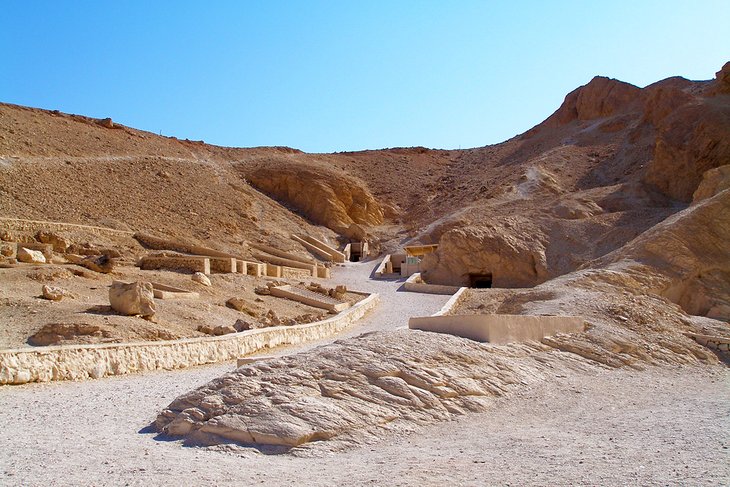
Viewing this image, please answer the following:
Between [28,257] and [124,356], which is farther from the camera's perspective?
[28,257]

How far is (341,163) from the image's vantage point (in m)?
61.4

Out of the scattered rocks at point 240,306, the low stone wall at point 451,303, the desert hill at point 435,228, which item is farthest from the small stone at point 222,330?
the low stone wall at point 451,303

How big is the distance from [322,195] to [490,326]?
3740 centimetres

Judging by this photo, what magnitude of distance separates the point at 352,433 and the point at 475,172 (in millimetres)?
52417

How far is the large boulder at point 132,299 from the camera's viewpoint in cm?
1527

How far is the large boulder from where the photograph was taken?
50.1ft

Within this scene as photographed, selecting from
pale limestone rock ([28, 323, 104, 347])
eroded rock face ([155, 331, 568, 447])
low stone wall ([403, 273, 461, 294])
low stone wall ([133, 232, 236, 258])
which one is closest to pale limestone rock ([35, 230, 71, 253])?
low stone wall ([133, 232, 236, 258])

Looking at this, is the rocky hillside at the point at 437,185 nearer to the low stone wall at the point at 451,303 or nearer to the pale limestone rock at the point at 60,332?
the low stone wall at the point at 451,303

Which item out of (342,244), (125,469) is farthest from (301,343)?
(342,244)

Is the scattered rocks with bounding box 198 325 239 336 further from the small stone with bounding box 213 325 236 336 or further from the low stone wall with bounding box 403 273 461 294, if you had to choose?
the low stone wall with bounding box 403 273 461 294

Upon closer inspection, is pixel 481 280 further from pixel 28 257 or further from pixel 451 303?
pixel 28 257

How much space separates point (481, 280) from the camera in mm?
32438

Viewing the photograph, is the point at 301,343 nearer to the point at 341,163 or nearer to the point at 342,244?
the point at 342,244

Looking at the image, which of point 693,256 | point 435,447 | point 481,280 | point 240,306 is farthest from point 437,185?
point 435,447
